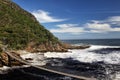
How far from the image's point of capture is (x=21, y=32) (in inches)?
2557

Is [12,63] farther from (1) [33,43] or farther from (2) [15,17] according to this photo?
(2) [15,17]

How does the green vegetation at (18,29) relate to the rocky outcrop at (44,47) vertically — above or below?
above

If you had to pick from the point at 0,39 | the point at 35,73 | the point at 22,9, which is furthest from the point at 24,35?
the point at 35,73

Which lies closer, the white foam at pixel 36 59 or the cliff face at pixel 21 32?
the white foam at pixel 36 59

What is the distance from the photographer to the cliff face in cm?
5853

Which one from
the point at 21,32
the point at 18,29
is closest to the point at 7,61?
the point at 21,32

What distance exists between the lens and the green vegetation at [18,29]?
192 ft

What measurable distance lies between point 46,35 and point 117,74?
41908 millimetres

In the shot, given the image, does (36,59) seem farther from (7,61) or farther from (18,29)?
(18,29)

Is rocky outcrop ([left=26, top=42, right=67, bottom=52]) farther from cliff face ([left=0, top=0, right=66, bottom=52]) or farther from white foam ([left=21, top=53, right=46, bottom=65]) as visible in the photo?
white foam ([left=21, top=53, right=46, bottom=65])

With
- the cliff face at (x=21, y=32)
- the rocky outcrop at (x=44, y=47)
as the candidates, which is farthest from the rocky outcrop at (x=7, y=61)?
the rocky outcrop at (x=44, y=47)

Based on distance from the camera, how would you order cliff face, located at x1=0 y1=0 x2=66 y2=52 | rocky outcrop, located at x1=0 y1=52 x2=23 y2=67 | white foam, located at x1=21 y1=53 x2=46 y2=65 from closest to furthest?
rocky outcrop, located at x1=0 y1=52 x2=23 y2=67
white foam, located at x1=21 y1=53 x2=46 y2=65
cliff face, located at x1=0 y1=0 x2=66 y2=52

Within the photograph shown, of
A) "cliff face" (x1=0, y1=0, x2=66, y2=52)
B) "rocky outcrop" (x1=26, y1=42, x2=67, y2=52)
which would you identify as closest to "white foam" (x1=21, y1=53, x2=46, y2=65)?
"cliff face" (x1=0, y1=0, x2=66, y2=52)

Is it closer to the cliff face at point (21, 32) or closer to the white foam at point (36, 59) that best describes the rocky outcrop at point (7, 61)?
the white foam at point (36, 59)
